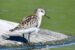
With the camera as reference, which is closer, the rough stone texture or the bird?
the bird

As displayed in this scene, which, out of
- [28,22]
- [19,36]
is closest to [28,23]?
[28,22]

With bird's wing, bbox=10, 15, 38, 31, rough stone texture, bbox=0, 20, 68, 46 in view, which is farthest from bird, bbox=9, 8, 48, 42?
rough stone texture, bbox=0, 20, 68, 46

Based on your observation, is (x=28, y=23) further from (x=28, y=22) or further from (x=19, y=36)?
(x=19, y=36)

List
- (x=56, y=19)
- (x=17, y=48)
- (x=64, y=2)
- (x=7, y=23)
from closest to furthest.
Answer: (x=17, y=48) → (x=7, y=23) → (x=56, y=19) → (x=64, y=2)

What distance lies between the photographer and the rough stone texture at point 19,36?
1491 cm

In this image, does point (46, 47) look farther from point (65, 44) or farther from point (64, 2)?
point (64, 2)

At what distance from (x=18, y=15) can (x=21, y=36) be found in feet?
15.9

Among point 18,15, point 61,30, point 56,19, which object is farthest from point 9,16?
point 61,30

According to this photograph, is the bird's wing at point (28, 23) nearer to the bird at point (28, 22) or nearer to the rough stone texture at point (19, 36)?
the bird at point (28, 22)

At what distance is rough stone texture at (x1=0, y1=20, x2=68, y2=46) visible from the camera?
1491 centimetres

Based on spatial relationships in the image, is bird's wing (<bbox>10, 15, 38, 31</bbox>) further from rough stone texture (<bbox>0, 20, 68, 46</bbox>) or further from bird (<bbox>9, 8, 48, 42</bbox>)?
rough stone texture (<bbox>0, 20, 68, 46</bbox>)

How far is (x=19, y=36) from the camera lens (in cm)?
1505

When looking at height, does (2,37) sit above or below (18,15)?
below

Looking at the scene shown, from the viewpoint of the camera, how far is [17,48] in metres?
14.7
